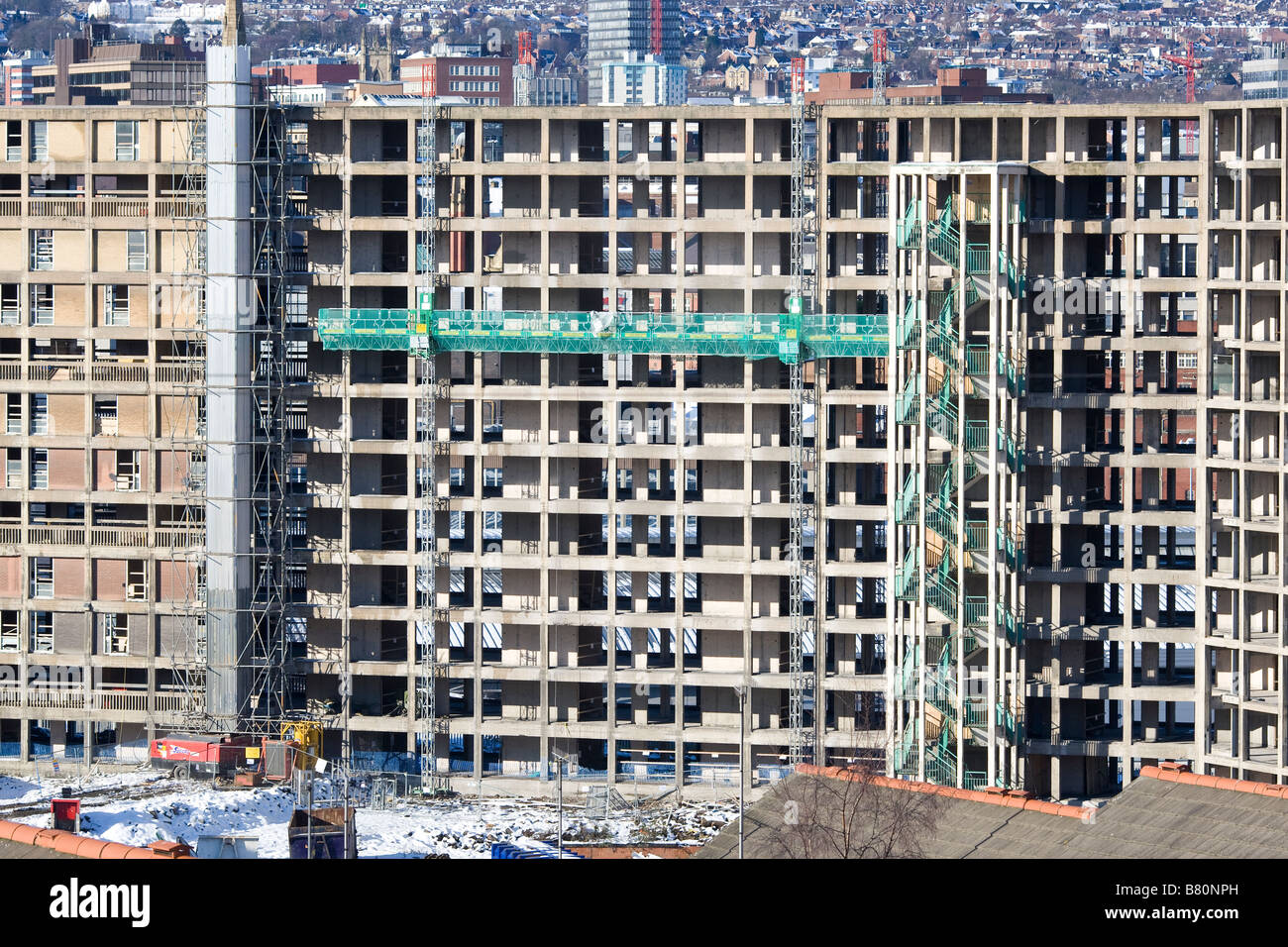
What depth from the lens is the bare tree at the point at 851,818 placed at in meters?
65.5

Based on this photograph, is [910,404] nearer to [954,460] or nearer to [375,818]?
[954,460]

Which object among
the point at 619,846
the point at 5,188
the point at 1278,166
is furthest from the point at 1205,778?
the point at 5,188

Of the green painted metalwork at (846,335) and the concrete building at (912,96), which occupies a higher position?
the concrete building at (912,96)

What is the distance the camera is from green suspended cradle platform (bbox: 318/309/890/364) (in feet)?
330

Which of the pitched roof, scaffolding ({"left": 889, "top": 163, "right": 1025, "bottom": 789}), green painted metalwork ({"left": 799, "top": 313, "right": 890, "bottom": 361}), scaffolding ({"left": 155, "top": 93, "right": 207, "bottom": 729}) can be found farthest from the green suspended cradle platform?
the pitched roof

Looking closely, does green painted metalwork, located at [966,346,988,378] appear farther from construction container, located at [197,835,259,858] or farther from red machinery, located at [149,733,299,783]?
construction container, located at [197,835,259,858]

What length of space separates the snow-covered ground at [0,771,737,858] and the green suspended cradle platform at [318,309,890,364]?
1993cm

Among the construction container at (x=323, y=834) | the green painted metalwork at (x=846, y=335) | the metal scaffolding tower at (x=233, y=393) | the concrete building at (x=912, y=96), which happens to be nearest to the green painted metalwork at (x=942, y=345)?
the green painted metalwork at (x=846, y=335)

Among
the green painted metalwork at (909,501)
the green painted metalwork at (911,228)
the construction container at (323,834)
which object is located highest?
the green painted metalwork at (911,228)

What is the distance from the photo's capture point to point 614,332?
101m

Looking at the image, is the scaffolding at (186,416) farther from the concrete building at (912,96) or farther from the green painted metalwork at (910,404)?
the concrete building at (912,96)

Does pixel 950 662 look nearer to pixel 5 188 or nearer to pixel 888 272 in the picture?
pixel 888 272

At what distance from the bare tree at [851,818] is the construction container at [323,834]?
19.8 meters
